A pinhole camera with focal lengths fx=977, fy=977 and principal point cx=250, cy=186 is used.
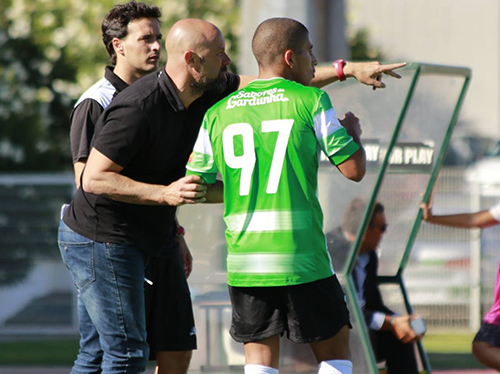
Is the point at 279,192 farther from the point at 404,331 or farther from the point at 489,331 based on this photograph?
the point at 404,331

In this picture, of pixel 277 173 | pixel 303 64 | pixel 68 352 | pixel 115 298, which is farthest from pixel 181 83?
pixel 68 352

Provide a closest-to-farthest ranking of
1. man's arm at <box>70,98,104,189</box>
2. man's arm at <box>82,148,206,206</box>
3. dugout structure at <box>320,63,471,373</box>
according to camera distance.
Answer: man's arm at <box>82,148,206,206</box> < man's arm at <box>70,98,104,189</box> < dugout structure at <box>320,63,471,373</box>

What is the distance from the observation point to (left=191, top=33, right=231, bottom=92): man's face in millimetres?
4102

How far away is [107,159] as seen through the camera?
3945 millimetres

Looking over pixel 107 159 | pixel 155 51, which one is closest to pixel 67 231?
pixel 107 159

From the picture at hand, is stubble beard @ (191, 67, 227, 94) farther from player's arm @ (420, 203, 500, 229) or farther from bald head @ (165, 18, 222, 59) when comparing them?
player's arm @ (420, 203, 500, 229)

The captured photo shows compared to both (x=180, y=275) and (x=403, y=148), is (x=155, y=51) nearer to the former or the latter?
(x=180, y=275)

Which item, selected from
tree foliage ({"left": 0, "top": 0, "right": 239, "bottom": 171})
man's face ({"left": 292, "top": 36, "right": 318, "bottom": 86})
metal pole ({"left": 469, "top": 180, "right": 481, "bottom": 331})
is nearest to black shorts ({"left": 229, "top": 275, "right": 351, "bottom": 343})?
man's face ({"left": 292, "top": 36, "right": 318, "bottom": 86})

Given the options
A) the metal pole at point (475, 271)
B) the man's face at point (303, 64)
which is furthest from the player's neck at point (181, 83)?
the metal pole at point (475, 271)

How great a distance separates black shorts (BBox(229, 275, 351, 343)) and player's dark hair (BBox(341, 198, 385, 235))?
4.16 ft

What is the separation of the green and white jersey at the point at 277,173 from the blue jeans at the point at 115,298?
567 mm

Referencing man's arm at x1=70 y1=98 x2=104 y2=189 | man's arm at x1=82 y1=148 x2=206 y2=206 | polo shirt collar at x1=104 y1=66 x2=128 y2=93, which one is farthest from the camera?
polo shirt collar at x1=104 y1=66 x2=128 y2=93

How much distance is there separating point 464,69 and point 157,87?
6.82ft

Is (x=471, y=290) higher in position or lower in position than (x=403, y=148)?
lower
